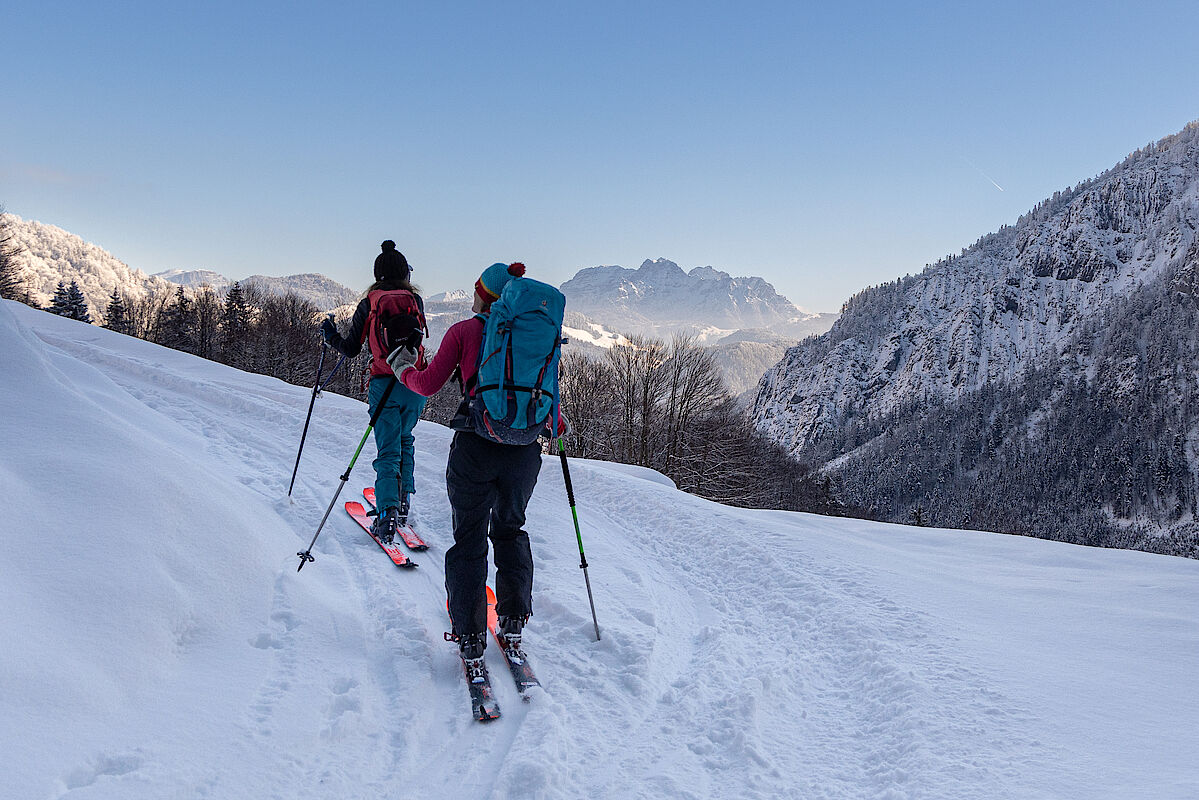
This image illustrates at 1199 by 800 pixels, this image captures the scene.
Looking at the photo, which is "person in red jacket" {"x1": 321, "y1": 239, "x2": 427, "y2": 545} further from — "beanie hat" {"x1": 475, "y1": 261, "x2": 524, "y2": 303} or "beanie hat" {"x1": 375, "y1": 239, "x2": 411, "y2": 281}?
"beanie hat" {"x1": 475, "y1": 261, "x2": 524, "y2": 303}

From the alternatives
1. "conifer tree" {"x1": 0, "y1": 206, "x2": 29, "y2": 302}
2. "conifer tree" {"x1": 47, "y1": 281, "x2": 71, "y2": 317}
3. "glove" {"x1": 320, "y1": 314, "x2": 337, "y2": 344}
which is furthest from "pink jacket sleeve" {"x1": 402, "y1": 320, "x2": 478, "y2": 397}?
"conifer tree" {"x1": 47, "y1": 281, "x2": 71, "y2": 317}

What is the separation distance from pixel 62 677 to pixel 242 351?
53.0m

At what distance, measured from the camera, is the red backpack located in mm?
5590

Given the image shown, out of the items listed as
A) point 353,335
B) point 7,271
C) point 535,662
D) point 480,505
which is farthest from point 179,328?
point 535,662

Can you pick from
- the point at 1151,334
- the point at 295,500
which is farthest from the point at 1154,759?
the point at 1151,334

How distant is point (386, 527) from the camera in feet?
19.6

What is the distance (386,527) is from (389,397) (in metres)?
1.32

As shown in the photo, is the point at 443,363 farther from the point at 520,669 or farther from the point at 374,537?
the point at 374,537

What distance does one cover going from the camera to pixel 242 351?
48375mm

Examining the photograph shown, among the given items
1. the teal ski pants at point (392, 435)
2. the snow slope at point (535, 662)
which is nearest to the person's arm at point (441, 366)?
the snow slope at point (535, 662)

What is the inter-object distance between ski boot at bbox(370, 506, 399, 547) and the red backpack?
Result: 142cm

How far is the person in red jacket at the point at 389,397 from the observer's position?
19.7ft

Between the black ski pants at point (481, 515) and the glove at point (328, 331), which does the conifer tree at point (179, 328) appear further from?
the black ski pants at point (481, 515)

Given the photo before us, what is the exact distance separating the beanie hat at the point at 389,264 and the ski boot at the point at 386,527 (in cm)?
234
